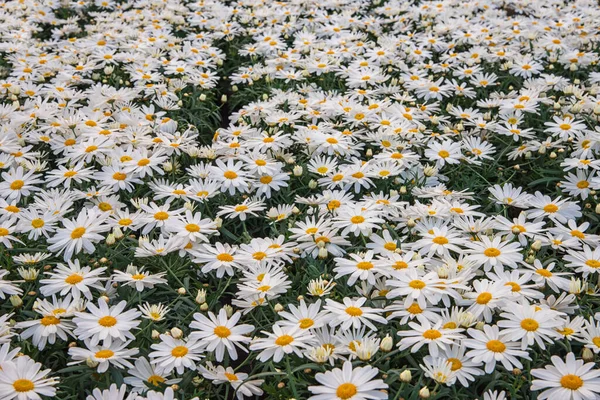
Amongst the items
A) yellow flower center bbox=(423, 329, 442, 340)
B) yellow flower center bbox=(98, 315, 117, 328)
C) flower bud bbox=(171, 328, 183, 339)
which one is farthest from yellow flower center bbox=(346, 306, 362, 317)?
yellow flower center bbox=(98, 315, 117, 328)

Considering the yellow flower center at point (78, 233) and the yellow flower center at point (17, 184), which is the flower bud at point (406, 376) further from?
the yellow flower center at point (17, 184)

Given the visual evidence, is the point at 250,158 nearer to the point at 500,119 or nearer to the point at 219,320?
the point at 219,320

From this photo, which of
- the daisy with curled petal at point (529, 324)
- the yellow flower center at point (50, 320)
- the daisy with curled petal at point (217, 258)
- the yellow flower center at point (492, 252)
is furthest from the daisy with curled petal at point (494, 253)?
the yellow flower center at point (50, 320)

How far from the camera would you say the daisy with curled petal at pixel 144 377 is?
1.84 metres

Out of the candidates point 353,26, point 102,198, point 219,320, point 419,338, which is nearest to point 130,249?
point 102,198

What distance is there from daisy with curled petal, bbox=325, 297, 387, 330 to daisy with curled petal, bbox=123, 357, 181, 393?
1.71ft

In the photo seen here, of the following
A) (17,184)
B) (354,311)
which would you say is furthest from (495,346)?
(17,184)

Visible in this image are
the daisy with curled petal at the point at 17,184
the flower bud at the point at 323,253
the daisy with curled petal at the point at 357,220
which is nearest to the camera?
the flower bud at the point at 323,253

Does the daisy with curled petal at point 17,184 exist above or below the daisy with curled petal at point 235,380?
below

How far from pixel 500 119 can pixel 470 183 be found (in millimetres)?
788

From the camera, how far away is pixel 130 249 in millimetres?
2426

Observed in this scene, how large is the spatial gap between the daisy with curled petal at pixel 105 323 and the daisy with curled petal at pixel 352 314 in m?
0.63

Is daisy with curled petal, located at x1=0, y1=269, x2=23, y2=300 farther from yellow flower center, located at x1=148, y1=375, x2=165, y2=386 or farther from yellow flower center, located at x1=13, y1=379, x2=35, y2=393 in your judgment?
yellow flower center, located at x1=148, y1=375, x2=165, y2=386

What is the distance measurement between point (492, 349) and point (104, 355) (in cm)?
116
